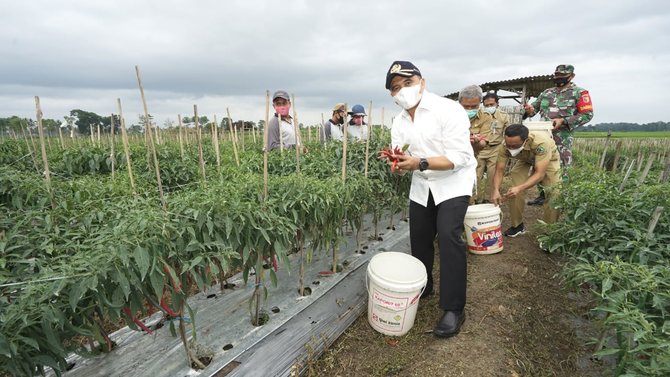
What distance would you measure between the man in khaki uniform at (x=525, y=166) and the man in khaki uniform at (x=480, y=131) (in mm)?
425

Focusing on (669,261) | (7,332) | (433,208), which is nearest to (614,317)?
(669,261)

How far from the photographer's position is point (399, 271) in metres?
2.32

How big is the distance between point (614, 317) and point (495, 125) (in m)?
3.74

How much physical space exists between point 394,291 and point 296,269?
4.18 feet

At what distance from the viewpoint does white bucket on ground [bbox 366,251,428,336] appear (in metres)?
2.17

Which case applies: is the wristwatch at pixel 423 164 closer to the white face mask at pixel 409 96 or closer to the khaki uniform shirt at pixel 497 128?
the white face mask at pixel 409 96

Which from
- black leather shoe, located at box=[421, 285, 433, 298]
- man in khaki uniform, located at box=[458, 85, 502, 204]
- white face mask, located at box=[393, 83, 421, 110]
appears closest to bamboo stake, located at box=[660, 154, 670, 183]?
man in khaki uniform, located at box=[458, 85, 502, 204]

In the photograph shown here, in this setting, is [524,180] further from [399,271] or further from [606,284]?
[606,284]

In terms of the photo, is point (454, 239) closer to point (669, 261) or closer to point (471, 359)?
point (471, 359)

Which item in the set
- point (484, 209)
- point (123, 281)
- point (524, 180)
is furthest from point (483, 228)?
point (123, 281)

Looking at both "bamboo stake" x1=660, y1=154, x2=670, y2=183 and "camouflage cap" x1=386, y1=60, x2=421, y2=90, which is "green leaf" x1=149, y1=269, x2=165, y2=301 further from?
"bamboo stake" x1=660, y1=154, x2=670, y2=183

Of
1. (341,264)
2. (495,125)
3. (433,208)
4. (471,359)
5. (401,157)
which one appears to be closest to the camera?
(471,359)

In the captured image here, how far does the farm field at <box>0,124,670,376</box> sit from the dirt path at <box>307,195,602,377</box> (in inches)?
0.4

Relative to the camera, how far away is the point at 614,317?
1.35 m
